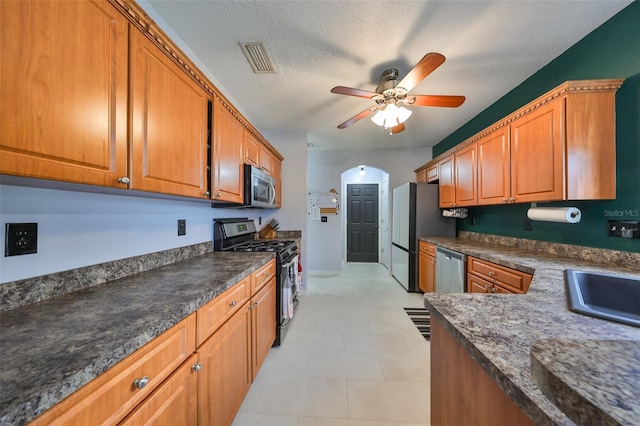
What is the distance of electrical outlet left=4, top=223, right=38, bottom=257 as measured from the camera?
84 cm

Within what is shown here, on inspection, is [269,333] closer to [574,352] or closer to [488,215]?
[574,352]

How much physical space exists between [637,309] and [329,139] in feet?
11.7

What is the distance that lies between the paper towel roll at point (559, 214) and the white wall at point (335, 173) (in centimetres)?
273

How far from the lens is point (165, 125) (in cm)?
119

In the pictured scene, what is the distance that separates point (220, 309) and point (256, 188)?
4.54ft

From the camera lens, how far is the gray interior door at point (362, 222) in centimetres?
584

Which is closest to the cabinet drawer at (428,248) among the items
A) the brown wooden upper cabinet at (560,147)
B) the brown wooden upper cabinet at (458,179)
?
the brown wooden upper cabinet at (458,179)

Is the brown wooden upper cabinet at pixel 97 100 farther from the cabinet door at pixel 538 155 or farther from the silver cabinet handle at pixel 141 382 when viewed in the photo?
the cabinet door at pixel 538 155

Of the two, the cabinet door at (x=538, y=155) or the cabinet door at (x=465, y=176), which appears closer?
the cabinet door at (x=538, y=155)

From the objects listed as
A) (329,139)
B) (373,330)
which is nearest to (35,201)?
(373,330)

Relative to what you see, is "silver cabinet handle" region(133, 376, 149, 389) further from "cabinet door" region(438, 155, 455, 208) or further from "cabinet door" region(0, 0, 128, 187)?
"cabinet door" region(438, 155, 455, 208)

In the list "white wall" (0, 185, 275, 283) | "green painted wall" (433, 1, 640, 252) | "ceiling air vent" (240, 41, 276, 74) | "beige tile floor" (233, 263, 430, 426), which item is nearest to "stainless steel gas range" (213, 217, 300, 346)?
"beige tile floor" (233, 263, 430, 426)

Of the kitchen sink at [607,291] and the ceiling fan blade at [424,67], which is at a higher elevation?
the ceiling fan blade at [424,67]

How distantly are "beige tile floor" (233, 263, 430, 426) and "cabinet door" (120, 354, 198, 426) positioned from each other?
2.15 feet
